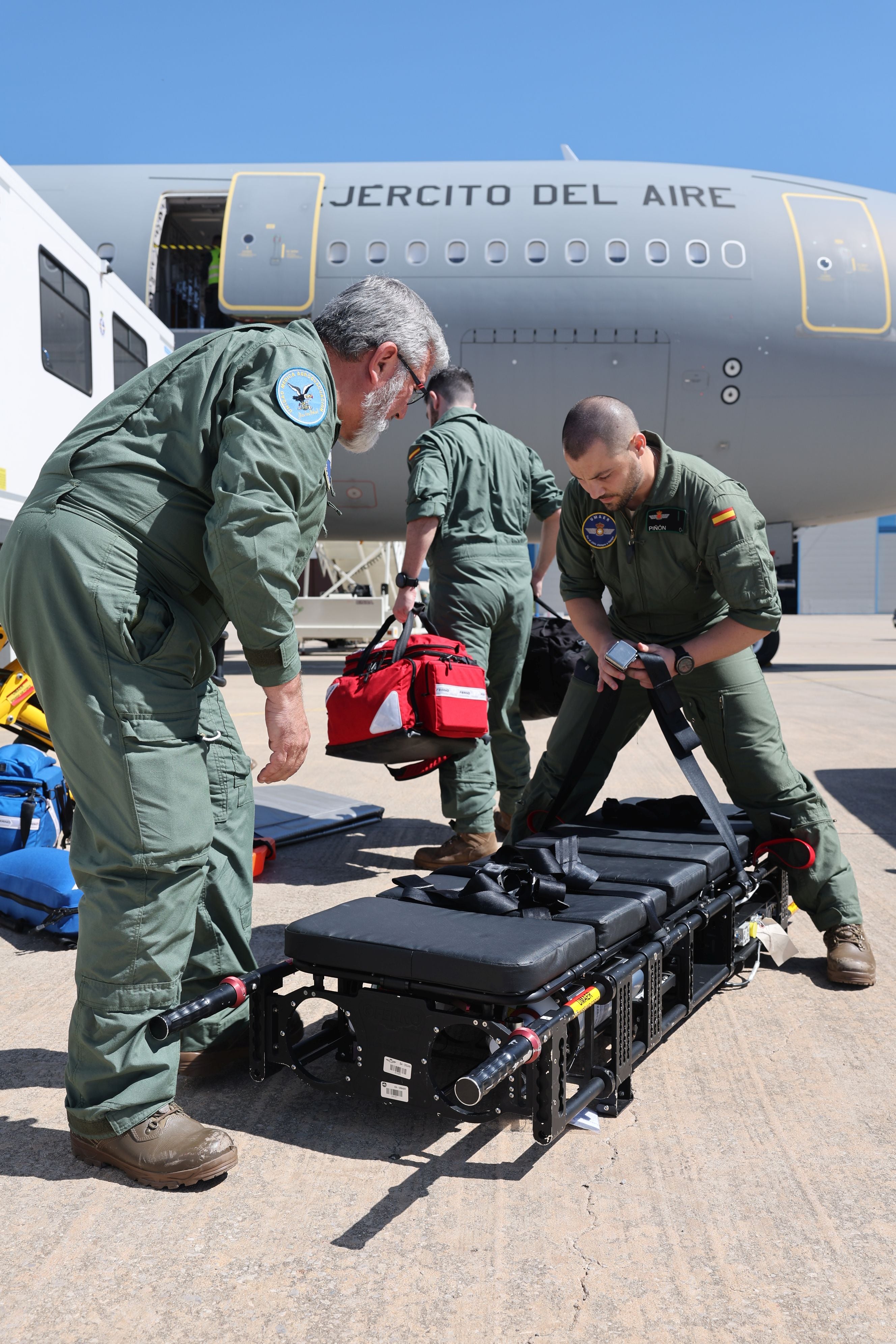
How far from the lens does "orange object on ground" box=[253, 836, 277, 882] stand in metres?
3.94

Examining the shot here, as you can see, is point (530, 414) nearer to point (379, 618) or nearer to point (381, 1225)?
point (379, 618)

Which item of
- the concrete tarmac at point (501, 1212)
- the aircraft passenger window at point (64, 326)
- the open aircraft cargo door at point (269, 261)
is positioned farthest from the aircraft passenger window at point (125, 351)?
the concrete tarmac at point (501, 1212)

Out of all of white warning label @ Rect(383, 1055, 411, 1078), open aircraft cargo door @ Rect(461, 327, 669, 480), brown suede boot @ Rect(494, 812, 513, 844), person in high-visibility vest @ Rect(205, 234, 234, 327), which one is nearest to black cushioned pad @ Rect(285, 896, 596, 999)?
white warning label @ Rect(383, 1055, 411, 1078)

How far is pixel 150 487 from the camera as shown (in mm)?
1919

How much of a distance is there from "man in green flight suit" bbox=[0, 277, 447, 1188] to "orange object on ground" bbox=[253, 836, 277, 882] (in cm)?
191

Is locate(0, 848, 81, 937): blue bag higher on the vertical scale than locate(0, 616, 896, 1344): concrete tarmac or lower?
higher

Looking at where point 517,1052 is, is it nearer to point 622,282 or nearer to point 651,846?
point 651,846

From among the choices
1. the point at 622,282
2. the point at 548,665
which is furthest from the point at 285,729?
the point at 622,282

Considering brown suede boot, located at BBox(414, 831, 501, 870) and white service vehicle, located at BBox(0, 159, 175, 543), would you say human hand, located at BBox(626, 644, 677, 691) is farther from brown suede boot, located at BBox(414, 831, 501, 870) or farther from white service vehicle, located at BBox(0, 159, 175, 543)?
white service vehicle, located at BBox(0, 159, 175, 543)

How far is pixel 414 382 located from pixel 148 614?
2.70ft

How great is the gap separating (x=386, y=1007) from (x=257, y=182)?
10.3 metres

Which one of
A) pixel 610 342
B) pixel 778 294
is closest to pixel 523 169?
pixel 610 342

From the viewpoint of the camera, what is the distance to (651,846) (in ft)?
8.91

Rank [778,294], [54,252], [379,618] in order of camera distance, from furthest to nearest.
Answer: [379,618] < [778,294] < [54,252]
